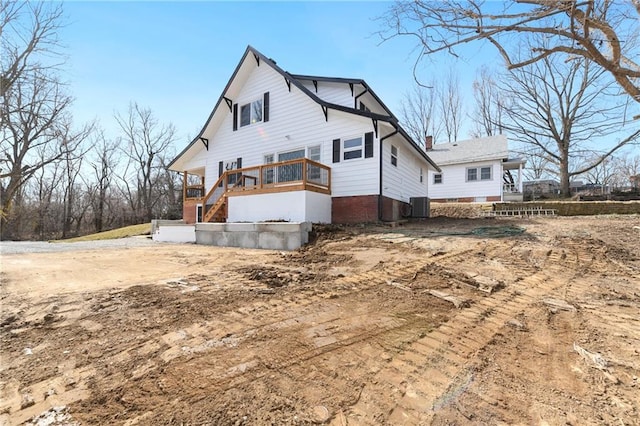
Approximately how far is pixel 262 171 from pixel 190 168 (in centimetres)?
860

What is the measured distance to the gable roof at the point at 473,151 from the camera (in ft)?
67.2

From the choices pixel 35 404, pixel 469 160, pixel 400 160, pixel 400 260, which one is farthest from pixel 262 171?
pixel 469 160

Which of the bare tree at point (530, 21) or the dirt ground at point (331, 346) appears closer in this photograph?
the dirt ground at point (331, 346)

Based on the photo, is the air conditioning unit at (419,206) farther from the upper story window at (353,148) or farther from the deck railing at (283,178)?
the deck railing at (283,178)

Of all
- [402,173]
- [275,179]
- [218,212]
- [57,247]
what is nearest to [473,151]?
[402,173]

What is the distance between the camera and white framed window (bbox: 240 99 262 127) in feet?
47.5

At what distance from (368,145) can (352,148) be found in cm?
69

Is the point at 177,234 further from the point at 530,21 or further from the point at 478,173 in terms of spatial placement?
the point at 478,173

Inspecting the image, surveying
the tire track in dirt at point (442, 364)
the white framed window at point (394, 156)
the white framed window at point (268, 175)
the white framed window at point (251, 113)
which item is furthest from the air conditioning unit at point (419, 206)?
the tire track in dirt at point (442, 364)

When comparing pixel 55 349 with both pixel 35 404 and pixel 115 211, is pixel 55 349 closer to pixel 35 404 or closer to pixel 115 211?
pixel 35 404

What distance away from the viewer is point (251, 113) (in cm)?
1473

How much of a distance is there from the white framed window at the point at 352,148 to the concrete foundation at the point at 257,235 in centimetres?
396

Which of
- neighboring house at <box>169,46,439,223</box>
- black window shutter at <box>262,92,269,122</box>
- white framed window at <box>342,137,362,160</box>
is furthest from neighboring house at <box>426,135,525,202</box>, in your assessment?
black window shutter at <box>262,92,269,122</box>

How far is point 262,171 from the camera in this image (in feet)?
36.3
